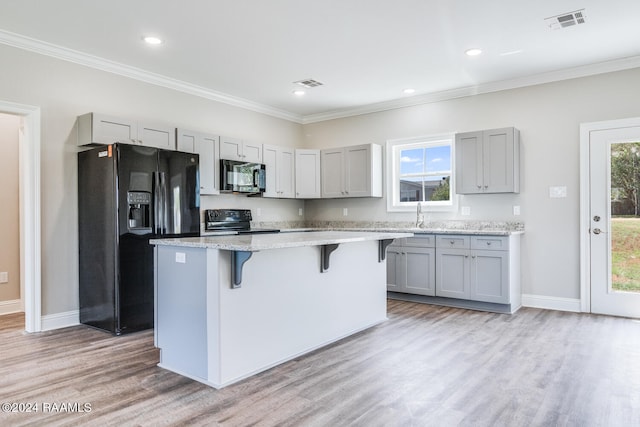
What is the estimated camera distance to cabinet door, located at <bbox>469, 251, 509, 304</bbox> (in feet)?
15.0

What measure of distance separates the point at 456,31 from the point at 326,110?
3.10 metres

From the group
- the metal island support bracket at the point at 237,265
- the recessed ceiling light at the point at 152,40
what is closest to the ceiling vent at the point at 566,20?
the metal island support bracket at the point at 237,265

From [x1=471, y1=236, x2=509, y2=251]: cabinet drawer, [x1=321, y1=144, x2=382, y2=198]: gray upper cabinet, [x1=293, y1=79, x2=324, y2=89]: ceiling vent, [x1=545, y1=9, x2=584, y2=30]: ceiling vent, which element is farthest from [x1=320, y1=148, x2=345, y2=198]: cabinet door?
[x1=545, y1=9, x2=584, y2=30]: ceiling vent

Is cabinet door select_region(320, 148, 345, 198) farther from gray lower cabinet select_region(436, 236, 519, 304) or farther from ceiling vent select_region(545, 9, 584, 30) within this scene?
ceiling vent select_region(545, 9, 584, 30)

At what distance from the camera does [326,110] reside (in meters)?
6.68

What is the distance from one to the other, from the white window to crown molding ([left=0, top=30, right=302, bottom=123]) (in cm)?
204

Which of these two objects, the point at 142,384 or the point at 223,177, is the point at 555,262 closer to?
the point at 223,177

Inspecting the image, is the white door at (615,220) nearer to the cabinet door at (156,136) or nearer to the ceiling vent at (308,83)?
the ceiling vent at (308,83)

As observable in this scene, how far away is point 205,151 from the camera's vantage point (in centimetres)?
519

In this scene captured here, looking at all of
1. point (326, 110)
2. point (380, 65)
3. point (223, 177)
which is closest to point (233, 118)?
point (223, 177)

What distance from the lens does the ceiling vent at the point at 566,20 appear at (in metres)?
3.48

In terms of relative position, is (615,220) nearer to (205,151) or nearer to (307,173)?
(307,173)

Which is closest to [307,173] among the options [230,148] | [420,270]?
[230,148]

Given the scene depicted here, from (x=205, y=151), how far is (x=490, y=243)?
136 inches
